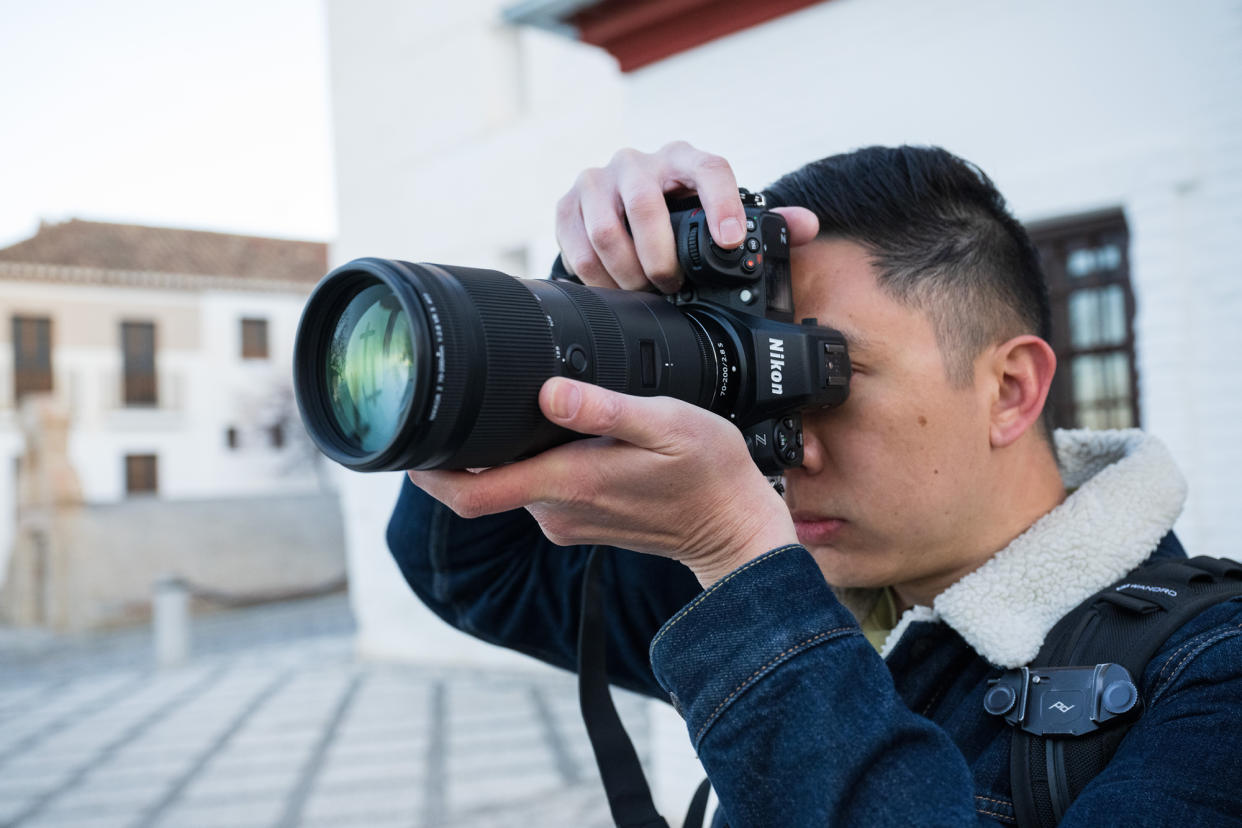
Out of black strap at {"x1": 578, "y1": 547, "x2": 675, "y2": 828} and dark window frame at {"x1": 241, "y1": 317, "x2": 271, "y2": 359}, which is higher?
dark window frame at {"x1": 241, "y1": 317, "x2": 271, "y2": 359}

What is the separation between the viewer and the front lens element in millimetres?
895

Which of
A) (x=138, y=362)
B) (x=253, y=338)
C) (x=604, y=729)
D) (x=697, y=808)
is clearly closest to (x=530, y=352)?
(x=604, y=729)

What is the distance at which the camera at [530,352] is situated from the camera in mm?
824

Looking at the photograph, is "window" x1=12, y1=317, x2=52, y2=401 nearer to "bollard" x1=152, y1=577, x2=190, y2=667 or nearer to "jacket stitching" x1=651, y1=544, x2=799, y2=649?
"bollard" x1=152, y1=577, x2=190, y2=667

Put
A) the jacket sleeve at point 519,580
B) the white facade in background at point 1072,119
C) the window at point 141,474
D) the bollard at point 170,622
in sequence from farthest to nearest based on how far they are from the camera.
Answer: the window at point 141,474 → the bollard at point 170,622 → the white facade in background at point 1072,119 → the jacket sleeve at point 519,580

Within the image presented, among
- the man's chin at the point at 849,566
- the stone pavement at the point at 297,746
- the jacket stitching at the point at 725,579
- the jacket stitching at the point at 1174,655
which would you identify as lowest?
the stone pavement at the point at 297,746

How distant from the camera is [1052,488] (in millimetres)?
1336

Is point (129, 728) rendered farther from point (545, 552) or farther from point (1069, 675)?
point (1069, 675)

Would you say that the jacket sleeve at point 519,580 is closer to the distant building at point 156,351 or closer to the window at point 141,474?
the distant building at point 156,351

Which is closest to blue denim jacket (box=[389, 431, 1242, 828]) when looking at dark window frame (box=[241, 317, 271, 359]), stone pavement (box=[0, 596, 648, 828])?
stone pavement (box=[0, 596, 648, 828])

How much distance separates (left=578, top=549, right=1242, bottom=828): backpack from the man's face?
20 cm

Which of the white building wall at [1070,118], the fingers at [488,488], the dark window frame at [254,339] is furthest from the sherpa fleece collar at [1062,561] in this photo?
the dark window frame at [254,339]

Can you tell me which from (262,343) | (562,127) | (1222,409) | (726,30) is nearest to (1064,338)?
(1222,409)

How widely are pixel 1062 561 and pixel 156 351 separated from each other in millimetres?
23527
